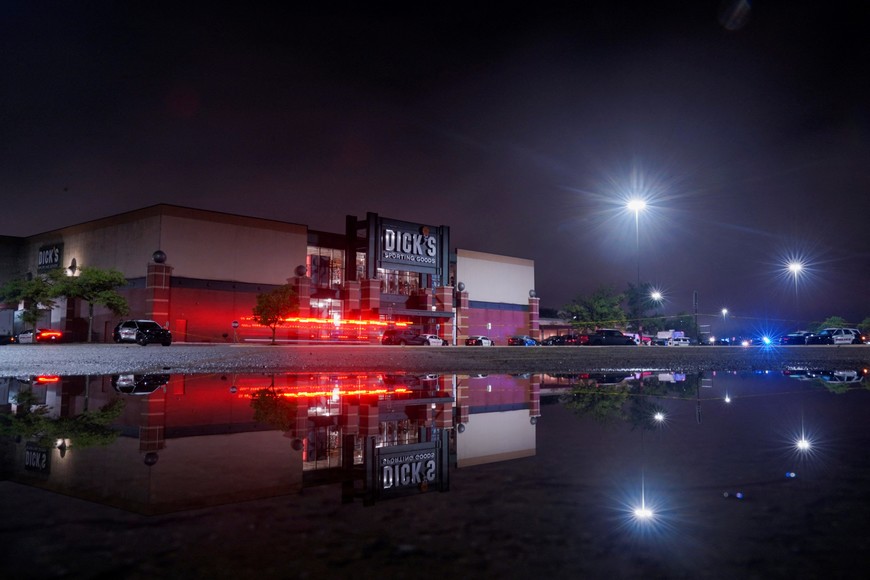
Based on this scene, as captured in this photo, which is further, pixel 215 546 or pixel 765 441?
pixel 765 441

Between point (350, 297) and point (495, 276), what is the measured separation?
2563 centimetres

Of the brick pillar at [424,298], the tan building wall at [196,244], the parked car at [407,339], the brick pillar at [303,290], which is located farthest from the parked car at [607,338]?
the tan building wall at [196,244]

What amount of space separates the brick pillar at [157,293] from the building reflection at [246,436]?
41878 millimetres

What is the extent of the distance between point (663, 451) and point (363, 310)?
57.2m

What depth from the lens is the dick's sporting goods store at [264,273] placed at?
2004 inches

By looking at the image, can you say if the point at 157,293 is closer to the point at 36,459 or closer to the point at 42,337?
the point at 42,337

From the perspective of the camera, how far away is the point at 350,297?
6006 cm

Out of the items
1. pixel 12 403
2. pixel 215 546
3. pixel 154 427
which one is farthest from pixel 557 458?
pixel 12 403

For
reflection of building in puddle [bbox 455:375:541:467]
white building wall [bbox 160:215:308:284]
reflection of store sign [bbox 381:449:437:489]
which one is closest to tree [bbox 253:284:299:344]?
white building wall [bbox 160:215:308:284]

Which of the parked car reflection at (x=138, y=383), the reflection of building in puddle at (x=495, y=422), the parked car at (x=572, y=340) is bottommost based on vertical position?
the reflection of building in puddle at (x=495, y=422)

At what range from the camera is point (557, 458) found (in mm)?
4012

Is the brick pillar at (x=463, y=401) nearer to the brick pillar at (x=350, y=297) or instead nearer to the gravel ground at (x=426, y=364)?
the gravel ground at (x=426, y=364)

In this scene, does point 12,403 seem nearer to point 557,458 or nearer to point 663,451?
point 557,458

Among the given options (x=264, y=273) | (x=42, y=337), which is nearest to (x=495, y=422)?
(x=264, y=273)
